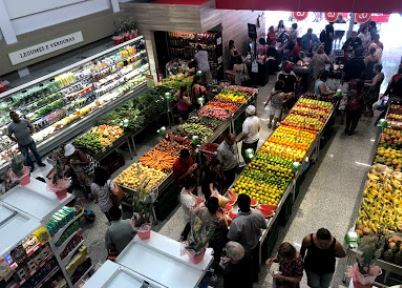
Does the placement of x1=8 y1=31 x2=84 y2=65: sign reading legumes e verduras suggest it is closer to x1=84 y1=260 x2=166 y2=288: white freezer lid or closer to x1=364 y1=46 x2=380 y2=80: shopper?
x1=84 y1=260 x2=166 y2=288: white freezer lid

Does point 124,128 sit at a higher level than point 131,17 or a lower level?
lower

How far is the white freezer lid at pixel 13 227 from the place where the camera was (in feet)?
14.2

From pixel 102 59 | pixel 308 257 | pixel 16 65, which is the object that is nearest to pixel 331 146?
pixel 308 257

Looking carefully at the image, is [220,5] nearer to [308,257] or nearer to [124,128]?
[124,128]

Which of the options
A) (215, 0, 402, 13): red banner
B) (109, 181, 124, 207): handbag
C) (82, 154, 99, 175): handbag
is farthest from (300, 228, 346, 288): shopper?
(215, 0, 402, 13): red banner

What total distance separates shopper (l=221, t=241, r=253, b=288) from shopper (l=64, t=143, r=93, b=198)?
407 centimetres

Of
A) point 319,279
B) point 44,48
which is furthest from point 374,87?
point 44,48

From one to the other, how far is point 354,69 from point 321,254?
7.35m

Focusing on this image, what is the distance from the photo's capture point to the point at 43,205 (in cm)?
496

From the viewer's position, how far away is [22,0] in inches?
320

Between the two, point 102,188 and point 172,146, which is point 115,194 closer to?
point 102,188

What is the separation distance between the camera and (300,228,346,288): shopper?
14.9 feet

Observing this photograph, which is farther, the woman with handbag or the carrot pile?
the carrot pile

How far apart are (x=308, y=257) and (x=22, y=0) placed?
818 centimetres
